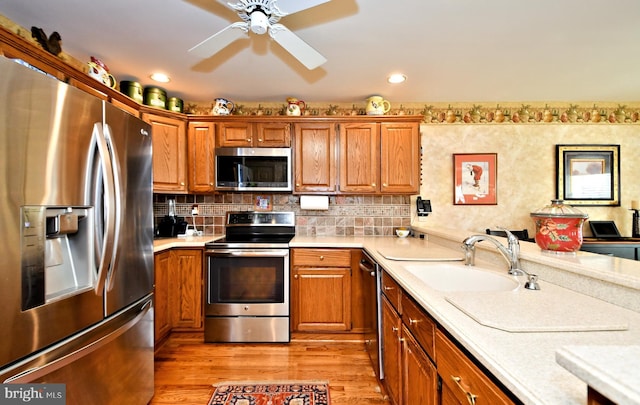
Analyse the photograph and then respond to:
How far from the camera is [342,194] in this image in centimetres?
268

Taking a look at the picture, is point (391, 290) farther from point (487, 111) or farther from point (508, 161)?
point (487, 111)

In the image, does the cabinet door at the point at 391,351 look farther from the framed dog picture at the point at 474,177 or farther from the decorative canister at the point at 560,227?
the framed dog picture at the point at 474,177

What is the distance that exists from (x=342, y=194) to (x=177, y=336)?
1983 millimetres

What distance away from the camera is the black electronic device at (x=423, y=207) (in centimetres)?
286

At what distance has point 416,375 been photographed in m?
1.08

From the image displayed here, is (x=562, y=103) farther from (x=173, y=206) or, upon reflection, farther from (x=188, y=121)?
(x=173, y=206)

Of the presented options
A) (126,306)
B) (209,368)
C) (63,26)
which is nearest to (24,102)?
(126,306)

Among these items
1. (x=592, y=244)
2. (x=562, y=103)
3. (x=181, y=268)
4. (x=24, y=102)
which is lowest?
(x=181, y=268)

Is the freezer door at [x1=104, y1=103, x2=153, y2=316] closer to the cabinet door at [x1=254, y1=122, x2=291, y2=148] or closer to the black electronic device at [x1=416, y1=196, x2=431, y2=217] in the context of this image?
the cabinet door at [x1=254, y1=122, x2=291, y2=148]

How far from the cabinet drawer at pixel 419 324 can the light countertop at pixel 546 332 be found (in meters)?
0.06

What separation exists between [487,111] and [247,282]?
10.1ft

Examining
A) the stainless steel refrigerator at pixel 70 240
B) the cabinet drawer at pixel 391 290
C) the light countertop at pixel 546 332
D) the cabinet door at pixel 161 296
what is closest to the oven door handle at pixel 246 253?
the cabinet door at pixel 161 296

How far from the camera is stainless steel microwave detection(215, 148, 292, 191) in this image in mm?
2586

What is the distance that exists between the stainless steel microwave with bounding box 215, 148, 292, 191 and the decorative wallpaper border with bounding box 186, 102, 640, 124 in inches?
23.0
